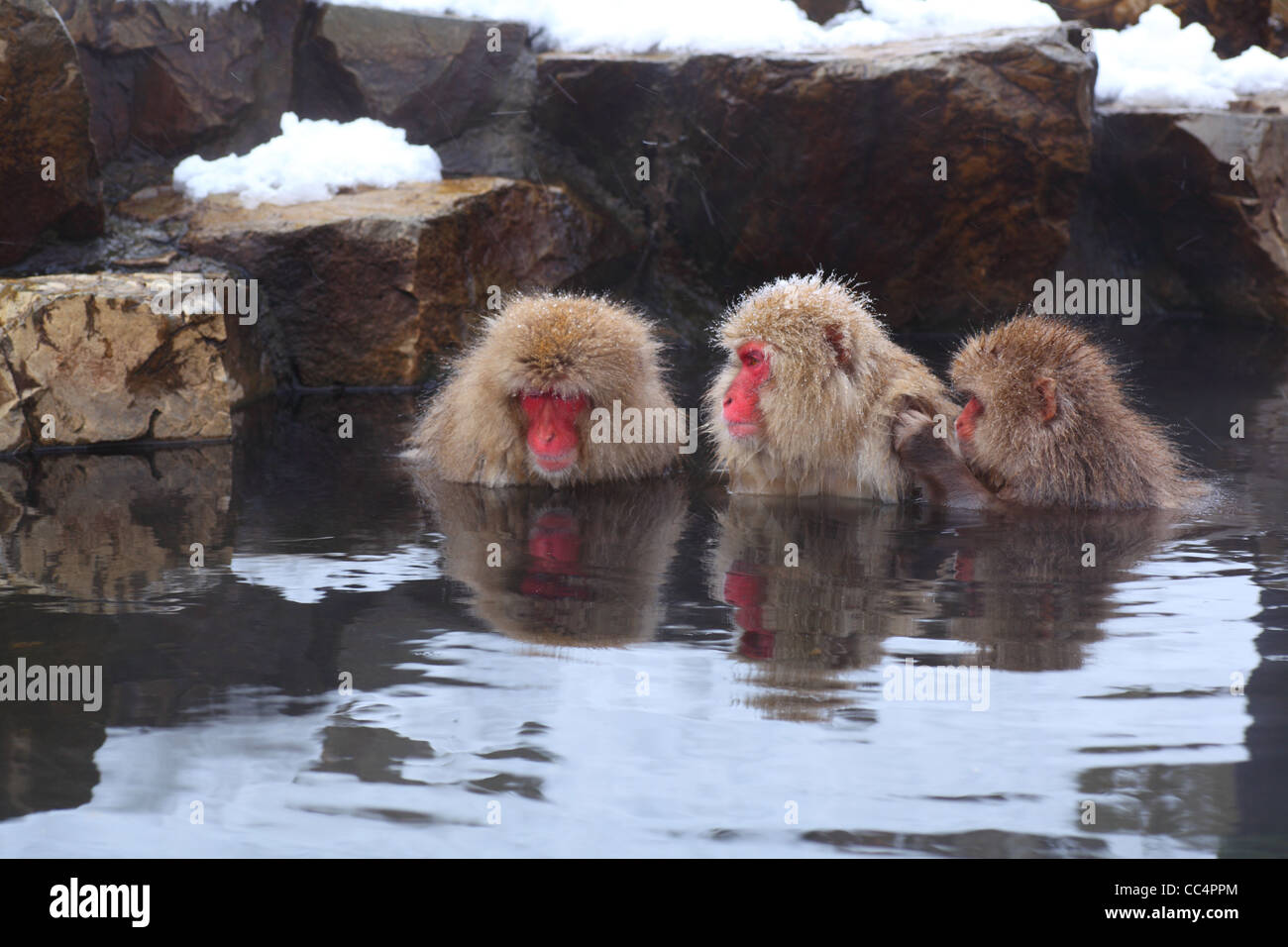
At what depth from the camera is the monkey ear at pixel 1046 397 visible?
4.51 m

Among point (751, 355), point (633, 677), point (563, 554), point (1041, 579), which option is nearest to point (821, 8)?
point (751, 355)

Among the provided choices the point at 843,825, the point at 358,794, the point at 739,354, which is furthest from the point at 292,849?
the point at 739,354

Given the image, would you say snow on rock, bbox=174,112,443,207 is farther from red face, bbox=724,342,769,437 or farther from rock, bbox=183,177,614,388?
red face, bbox=724,342,769,437

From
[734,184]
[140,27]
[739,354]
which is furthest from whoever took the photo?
[734,184]

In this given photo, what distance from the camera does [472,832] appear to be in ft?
7.18

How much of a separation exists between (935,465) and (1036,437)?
0.35 m

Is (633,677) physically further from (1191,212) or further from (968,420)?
(1191,212)

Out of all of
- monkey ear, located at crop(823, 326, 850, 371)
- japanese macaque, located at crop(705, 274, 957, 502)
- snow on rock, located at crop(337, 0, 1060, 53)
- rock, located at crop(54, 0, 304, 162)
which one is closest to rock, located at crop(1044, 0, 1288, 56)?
snow on rock, located at crop(337, 0, 1060, 53)

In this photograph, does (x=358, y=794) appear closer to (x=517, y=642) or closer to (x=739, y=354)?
(x=517, y=642)

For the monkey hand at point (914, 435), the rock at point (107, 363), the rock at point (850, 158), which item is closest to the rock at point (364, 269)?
the rock at point (107, 363)

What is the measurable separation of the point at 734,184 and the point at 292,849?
7.54 m

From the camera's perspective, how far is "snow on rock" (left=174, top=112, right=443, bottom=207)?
7898 mm

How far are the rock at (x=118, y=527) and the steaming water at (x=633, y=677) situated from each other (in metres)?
0.02

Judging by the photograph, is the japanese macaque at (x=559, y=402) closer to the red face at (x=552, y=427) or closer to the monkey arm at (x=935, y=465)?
the red face at (x=552, y=427)
